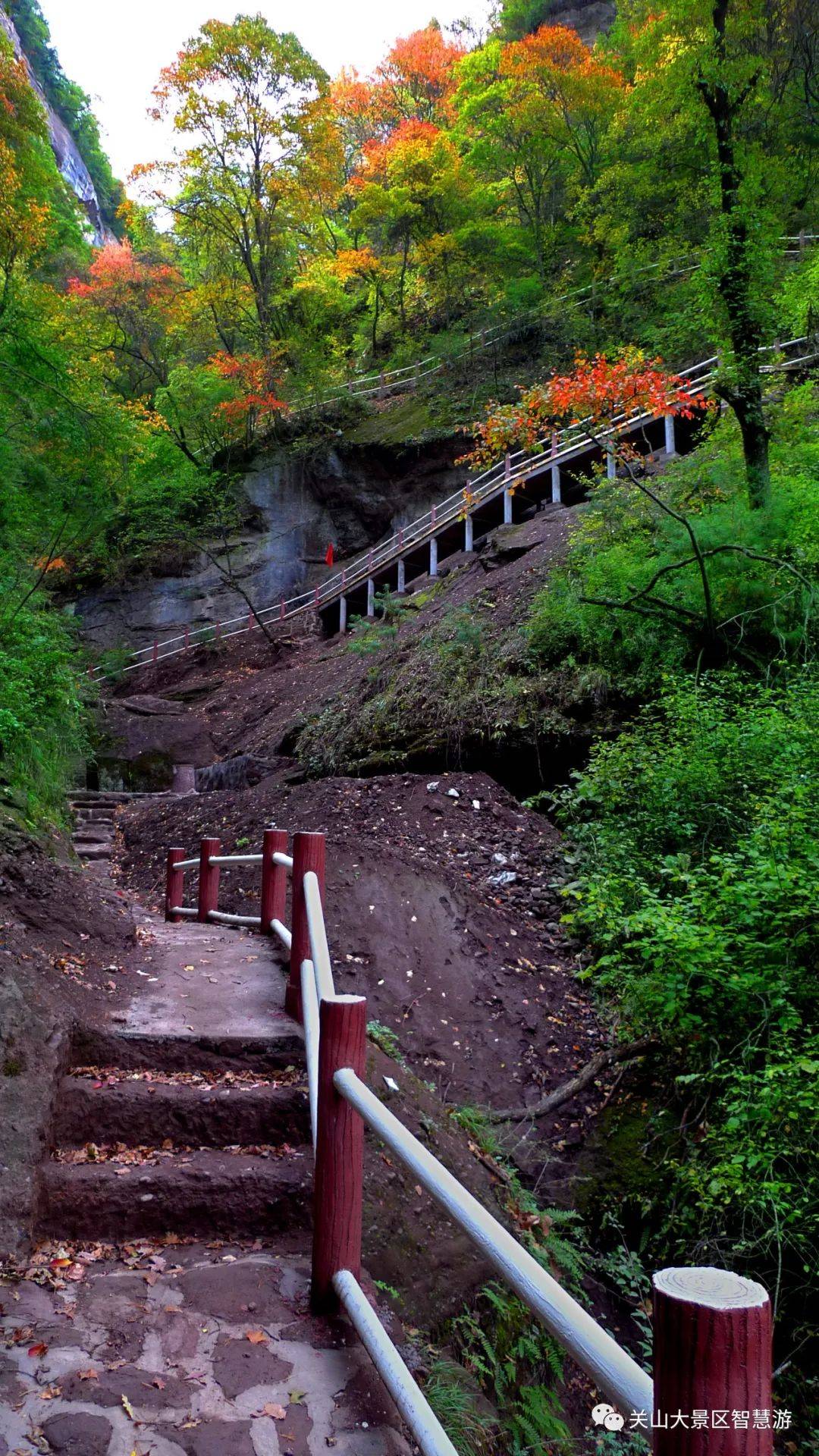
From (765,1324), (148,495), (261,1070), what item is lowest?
(261,1070)

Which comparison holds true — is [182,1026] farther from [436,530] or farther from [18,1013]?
[436,530]

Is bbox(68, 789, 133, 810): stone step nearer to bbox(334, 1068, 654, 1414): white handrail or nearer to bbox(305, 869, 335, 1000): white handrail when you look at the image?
bbox(305, 869, 335, 1000): white handrail

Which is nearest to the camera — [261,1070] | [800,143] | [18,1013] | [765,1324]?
[765,1324]

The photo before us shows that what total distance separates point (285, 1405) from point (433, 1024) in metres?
3.91

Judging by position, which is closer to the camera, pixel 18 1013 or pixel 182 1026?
pixel 18 1013

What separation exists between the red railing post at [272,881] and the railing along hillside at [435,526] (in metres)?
6.68

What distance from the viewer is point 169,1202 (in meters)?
3.14

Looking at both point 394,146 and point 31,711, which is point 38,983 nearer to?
point 31,711

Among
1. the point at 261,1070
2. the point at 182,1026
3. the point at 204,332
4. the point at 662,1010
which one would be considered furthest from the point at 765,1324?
the point at 204,332

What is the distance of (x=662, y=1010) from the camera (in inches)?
197

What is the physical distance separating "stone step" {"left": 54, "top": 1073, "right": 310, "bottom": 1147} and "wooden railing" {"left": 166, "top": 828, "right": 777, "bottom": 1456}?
46 centimetres

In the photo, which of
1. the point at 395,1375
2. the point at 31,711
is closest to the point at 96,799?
the point at 31,711

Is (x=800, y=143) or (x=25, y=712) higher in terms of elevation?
(x=800, y=143)

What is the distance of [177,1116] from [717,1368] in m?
3.08
